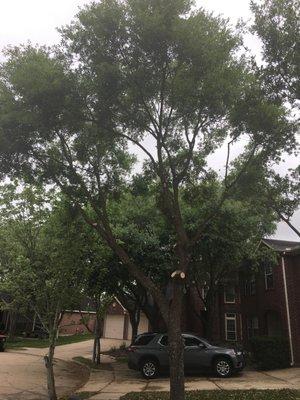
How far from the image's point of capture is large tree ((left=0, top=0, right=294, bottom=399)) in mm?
10648

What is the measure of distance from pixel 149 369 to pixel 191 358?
170 cm

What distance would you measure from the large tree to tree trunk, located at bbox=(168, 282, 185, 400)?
25 mm

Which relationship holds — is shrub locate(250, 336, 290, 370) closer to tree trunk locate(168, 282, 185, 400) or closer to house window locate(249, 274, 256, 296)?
Result: house window locate(249, 274, 256, 296)

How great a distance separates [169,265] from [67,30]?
36.5ft

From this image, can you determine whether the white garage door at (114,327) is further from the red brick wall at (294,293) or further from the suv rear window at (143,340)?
the suv rear window at (143,340)

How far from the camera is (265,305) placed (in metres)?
24.2

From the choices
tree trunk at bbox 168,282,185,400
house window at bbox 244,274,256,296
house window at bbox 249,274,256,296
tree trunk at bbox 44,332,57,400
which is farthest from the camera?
house window at bbox 244,274,256,296

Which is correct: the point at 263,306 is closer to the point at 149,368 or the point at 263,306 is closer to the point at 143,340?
the point at 143,340

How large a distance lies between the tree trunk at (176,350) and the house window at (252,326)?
16772 millimetres

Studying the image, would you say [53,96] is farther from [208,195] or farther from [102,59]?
[208,195]

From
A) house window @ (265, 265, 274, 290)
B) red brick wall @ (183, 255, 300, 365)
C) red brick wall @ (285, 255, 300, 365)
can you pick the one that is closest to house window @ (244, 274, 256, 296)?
red brick wall @ (183, 255, 300, 365)

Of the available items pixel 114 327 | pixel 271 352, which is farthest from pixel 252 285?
pixel 114 327

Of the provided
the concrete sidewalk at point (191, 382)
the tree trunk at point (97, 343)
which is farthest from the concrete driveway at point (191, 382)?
the tree trunk at point (97, 343)

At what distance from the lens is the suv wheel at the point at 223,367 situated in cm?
1650
